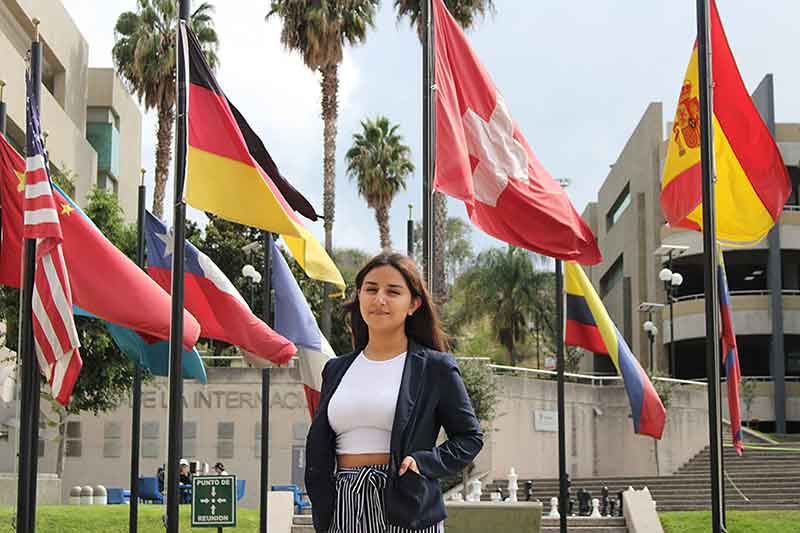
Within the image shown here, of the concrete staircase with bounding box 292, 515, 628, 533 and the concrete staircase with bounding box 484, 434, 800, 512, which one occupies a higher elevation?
the concrete staircase with bounding box 484, 434, 800, 512

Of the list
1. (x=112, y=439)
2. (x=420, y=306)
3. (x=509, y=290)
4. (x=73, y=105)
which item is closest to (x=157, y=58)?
(x=73, y=105)

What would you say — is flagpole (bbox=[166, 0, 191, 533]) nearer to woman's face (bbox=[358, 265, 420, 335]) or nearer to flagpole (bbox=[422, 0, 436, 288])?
flagpole (bbox=[422, 0, 436, 288])

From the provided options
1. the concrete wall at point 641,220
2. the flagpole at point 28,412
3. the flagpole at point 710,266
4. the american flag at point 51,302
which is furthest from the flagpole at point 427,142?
the concrete wall at point 641,220

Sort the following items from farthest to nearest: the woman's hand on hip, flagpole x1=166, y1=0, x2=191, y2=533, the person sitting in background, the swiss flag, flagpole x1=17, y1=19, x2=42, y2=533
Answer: the person sitting in background
flagpole x1=17, y1=19, x2=42, y2=533
the swiss flag
flagpole x1=166, y1=0, x2=191, y2=533
the woman's hand on hip

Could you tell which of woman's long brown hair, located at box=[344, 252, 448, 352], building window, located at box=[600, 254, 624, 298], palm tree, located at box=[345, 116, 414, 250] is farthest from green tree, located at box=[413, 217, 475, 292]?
woman's long brown hair, located at box=[344, 252, 448, 352]

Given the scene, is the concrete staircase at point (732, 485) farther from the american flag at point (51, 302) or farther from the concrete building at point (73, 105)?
the american flag at point (51, 302)

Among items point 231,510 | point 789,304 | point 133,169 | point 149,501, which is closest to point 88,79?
point 133,169

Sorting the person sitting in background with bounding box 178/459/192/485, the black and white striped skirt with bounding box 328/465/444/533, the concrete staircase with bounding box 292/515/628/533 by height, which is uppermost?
the black and white striped skirt with bounding box 328/465/444/533

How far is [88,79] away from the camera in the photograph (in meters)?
54.8

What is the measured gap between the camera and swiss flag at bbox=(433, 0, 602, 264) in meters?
11.9

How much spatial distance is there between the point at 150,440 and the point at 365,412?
36.9 meters

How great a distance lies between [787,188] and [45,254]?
23.7ft

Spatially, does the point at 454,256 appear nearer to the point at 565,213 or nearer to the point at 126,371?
the point at 126,371

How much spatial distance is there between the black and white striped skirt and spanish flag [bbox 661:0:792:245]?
9248 mm
